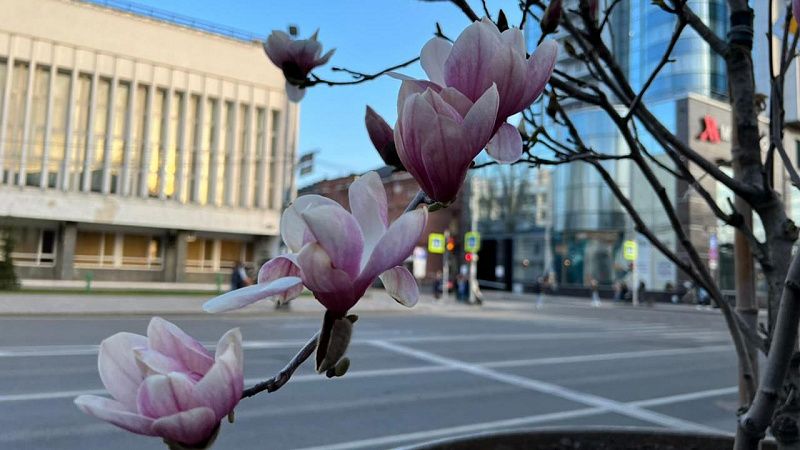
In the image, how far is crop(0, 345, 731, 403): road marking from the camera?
6299 mm

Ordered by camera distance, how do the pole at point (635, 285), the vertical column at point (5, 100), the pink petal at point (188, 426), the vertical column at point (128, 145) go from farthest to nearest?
the vertical column at point (128, 145) → the pole at point (635, 285) → the vertical column at point (5, 100) → the pink petal at point (188, 426)

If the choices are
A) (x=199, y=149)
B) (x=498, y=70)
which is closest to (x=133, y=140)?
(x=199, y=149)

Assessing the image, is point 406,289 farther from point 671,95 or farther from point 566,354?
point 671,95

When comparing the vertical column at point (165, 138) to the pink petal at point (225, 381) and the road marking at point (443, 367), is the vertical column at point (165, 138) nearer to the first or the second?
the road marking at point (443, 367)

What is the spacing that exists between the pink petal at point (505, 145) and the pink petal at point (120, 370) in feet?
1.50

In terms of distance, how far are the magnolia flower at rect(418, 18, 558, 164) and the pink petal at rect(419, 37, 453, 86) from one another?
0.02 metres

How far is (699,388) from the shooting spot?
8.02 m

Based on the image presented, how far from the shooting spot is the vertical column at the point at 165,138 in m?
30.8

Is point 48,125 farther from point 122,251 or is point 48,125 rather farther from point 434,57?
point 434,57

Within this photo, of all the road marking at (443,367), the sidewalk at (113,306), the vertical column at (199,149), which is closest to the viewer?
the road marking at (443,367)

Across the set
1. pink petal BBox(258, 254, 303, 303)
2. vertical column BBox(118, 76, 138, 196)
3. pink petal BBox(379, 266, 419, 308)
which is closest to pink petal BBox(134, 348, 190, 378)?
pink petal BBox(258, 254, 303, 303)

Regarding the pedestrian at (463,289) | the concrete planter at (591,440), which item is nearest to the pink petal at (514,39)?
the concrete planter at (591,440)

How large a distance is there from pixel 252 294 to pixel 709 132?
3272 cm

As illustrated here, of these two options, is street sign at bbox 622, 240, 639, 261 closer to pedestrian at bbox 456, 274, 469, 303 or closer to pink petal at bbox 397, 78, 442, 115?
pedestrian at bbox 456, 274, 469, 303
